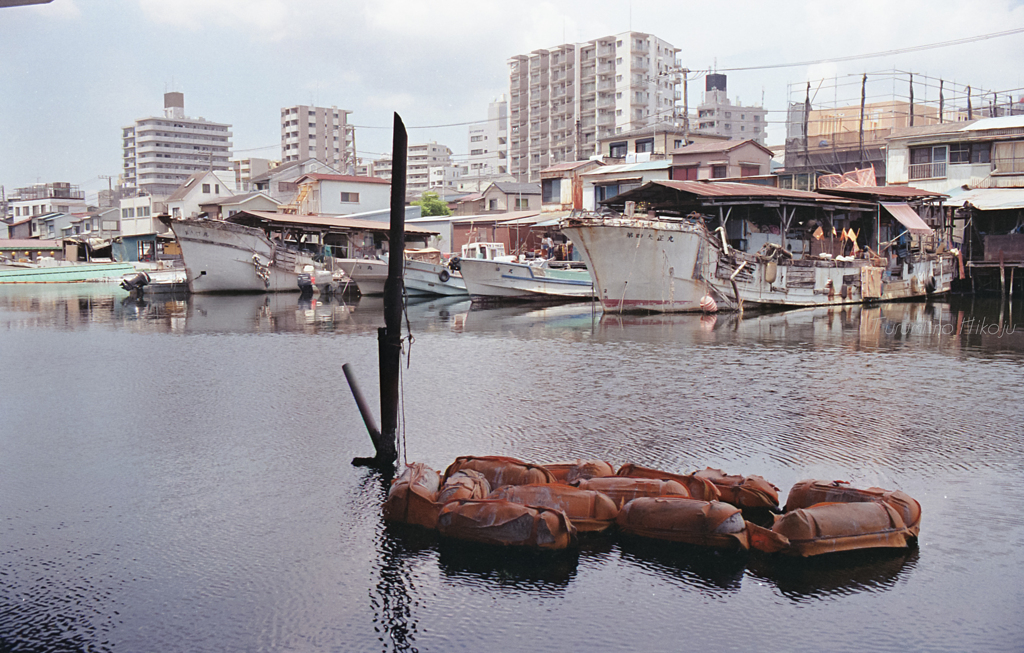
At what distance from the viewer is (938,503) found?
312 inches

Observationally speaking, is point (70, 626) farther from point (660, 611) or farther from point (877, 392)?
point (877, 392)

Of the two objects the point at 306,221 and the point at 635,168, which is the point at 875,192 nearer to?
the point at 635,168

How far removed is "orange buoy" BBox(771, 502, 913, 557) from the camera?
6750 millimetres

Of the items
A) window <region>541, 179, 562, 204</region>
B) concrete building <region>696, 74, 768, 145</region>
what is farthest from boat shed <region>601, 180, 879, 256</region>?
concrete building <region>696, 74, 768, 145</region>

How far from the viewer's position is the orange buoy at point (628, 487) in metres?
7.39

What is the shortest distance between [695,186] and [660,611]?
2431cm

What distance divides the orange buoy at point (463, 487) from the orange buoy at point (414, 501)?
0.10m

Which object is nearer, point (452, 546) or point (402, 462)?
point (452, 546)

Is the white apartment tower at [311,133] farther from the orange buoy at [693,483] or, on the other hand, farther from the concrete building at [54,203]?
the orange buoy at [693,483]

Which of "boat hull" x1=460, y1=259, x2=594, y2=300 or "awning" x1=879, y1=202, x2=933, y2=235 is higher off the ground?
"awning" x1=879, y1=202, x2=933, y2=235

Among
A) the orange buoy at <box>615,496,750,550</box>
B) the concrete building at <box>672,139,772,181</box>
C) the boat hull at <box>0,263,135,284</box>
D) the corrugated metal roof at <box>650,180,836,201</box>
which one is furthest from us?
the boat hull at <box>0,263,135,284</box>

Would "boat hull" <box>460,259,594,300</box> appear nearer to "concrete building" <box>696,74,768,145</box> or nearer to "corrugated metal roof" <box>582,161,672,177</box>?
"corrugated metal roof" <box>582,161,672,177</box>

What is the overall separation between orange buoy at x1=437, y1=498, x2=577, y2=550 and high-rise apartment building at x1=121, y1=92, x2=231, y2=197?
420 ft

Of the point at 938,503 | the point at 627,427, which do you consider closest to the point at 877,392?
the point at 627,427
